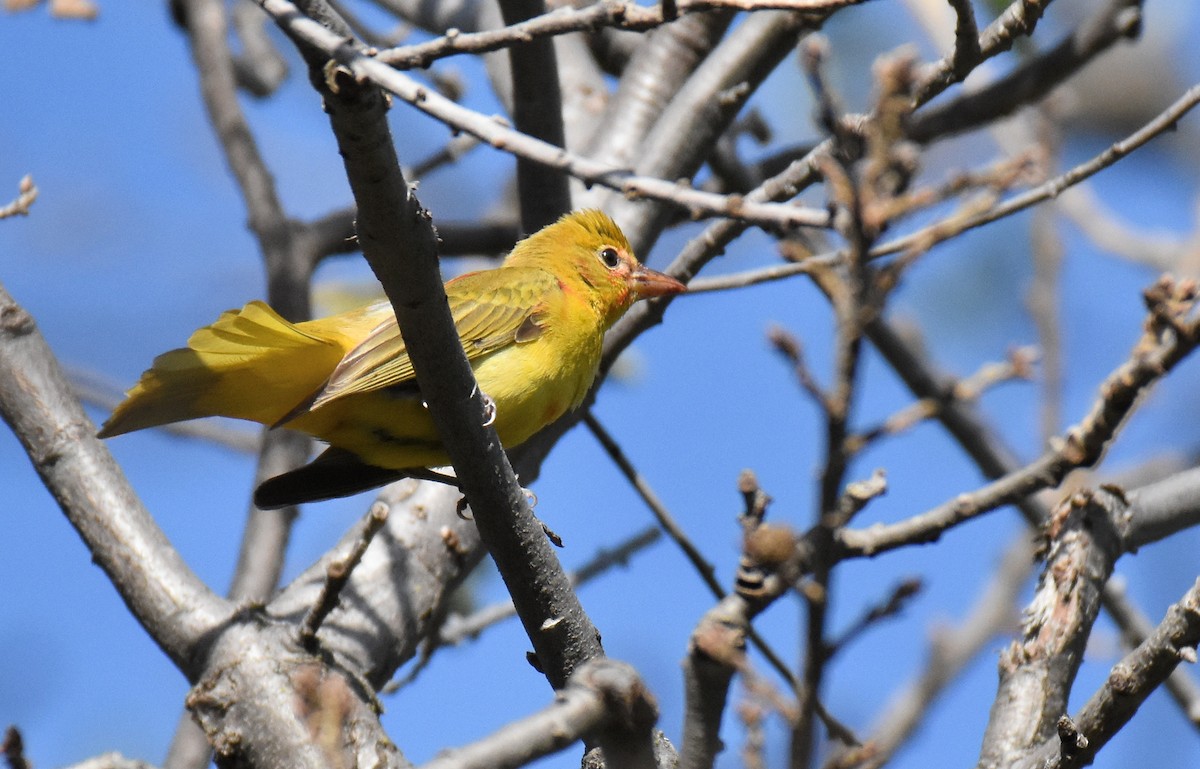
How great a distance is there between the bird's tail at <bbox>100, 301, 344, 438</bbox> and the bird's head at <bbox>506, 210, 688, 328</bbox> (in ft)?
3.85

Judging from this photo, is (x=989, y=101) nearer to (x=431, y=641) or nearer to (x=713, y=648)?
(x=431, y=641)

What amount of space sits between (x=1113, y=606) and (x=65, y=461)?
12.5 ft

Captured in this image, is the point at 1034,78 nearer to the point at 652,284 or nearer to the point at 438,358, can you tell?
the point at 652,284

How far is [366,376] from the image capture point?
150 inches

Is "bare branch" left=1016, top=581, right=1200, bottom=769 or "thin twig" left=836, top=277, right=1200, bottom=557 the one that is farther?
"thin twig" left=836, top=277, right=1200, bottom=557

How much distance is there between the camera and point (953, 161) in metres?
10.5

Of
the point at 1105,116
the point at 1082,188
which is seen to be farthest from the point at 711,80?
the point at 1105,116

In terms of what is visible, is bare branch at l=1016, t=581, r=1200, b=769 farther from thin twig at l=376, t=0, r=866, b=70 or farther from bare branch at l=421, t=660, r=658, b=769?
thin twig at l=376, t=0, r=866, b=70

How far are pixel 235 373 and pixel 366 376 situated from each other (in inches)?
16.2

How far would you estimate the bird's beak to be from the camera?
473cm

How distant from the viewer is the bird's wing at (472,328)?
3.80 metres

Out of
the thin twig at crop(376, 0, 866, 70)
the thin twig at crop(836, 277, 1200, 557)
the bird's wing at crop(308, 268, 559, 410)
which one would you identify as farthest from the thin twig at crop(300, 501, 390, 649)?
the thin twig at crop(376, 0, 866, 70)

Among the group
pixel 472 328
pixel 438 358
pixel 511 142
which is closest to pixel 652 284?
pixel 472 328

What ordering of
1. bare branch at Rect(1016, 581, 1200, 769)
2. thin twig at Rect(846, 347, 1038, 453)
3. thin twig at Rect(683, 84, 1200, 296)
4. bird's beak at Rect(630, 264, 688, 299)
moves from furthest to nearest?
bird's beak at Rect(630, 264, 688, 299)
thin twig at Rect(683, 84, 1200, 296)
bare branch at Rect(1016, 581, 1200, 769)
thin twig at Rect(846, 347, 1038, 453)
